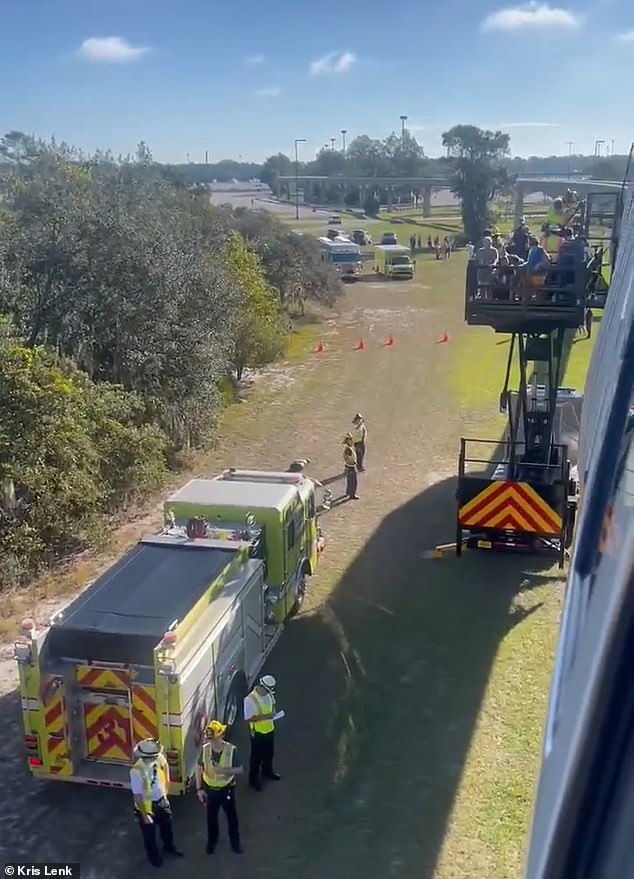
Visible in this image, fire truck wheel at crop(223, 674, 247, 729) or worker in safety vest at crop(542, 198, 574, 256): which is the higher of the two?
worker in safety vest at crop(542, 198, 574, 256)

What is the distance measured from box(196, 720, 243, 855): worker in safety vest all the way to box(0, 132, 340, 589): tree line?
5.89 meters

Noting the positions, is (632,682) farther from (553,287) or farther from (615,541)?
(553,287)

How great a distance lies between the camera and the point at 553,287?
1121 centimetres

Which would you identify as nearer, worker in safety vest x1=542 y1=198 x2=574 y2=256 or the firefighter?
worker in safety vest x1=542 y1=198 x2=574 y2=256

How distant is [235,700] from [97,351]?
10227mm

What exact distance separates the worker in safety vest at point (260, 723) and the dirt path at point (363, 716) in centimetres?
28

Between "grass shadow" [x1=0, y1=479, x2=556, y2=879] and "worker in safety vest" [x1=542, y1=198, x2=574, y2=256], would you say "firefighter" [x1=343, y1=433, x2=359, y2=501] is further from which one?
"worker in safety vest" [x1=542, y1=198, x2=574, y2=256]

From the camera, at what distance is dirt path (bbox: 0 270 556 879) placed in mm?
7133

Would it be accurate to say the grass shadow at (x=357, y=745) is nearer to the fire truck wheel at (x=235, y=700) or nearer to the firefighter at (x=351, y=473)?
the fire truck wheel at (x=235, y=700)

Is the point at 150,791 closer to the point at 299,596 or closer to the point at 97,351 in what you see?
the point at 299,596

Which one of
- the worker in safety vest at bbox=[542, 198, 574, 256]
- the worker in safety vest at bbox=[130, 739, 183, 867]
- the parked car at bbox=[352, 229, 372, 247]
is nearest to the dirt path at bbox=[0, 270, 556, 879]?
the worker in safety vest at bbox=[130, 739, 183, 867]

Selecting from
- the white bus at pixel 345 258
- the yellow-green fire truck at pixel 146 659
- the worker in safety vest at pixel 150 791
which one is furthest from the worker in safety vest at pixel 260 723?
the white bus at pixel 345 258

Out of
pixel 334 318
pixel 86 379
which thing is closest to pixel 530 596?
pixel 86 379

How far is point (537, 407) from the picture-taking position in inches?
491
